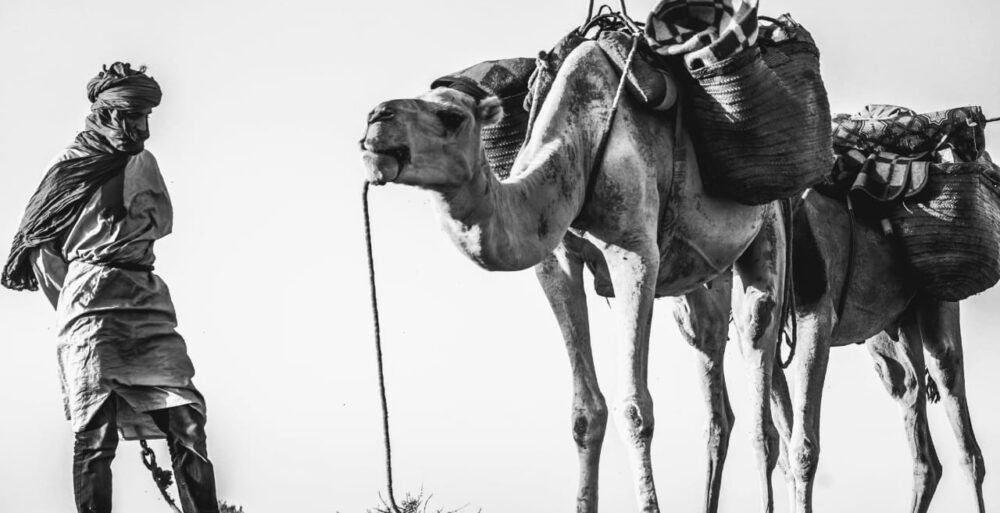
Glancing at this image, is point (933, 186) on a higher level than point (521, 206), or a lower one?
higher

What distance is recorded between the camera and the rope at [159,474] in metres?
10.6

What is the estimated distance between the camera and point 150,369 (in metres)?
10.5

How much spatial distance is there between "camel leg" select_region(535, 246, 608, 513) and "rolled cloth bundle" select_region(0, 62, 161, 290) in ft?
7.34

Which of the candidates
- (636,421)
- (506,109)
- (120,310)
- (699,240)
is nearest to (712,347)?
(699,240)

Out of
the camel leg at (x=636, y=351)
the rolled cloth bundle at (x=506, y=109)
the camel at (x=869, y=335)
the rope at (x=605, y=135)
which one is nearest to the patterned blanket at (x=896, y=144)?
the camel at (x=869, y=335)

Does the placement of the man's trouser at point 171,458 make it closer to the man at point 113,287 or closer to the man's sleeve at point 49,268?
the man at point 113,287

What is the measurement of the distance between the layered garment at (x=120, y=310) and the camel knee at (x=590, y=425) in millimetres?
1912

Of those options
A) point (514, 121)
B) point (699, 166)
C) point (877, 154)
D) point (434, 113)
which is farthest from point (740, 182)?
point (877, 154)

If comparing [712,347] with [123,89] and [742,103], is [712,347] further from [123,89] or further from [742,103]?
[123,89]

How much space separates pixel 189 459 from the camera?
10.4m

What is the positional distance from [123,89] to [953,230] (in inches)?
227

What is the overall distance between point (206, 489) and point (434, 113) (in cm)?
271

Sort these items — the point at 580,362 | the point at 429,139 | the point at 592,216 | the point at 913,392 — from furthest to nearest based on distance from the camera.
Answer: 1. the point at 913,392
2. the point at 580,362
3. the point at 592,216
4. the point at 429,139

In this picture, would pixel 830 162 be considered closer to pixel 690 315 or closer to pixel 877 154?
pixel 690 315
